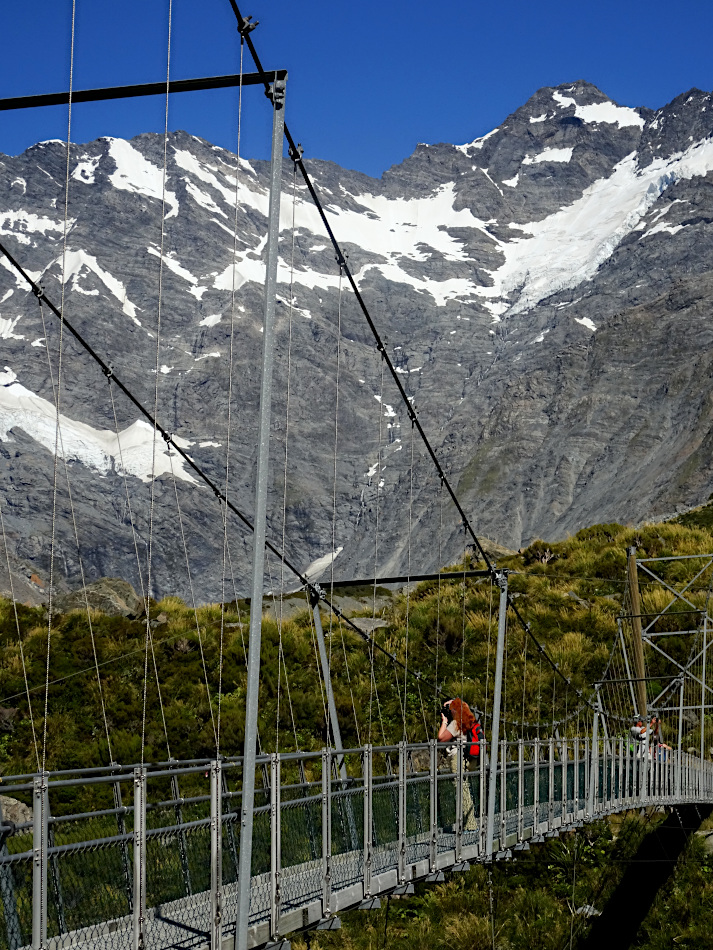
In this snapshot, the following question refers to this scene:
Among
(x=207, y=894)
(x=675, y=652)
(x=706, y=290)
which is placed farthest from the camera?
(x=706, y=290)

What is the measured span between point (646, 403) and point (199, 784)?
81.2 m

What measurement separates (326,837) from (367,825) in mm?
837

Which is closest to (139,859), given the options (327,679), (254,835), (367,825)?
(254,835)

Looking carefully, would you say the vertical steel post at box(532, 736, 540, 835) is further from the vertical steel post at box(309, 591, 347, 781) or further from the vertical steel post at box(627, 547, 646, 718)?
the vertical steel post at box(627, 547, 646, 718)

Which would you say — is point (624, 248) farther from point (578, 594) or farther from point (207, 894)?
point (207, 894)

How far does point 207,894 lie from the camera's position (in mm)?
8609

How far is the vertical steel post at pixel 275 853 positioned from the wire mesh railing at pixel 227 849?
0.01 m

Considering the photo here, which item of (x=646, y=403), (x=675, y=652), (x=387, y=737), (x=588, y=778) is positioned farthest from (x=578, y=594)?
(x=646, y=403)

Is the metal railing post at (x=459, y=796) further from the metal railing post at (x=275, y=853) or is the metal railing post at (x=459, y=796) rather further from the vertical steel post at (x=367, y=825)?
the metal railing post at (x=275, y=853)

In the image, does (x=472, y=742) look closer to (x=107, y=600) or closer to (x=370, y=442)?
(x=107, y=600)

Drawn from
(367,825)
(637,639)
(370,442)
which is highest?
(370,442)

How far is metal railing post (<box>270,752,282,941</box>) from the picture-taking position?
8758 mm

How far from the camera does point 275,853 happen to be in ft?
29.8

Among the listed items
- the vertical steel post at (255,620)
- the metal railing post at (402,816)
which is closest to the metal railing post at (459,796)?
the metal railing post at (402,816)
